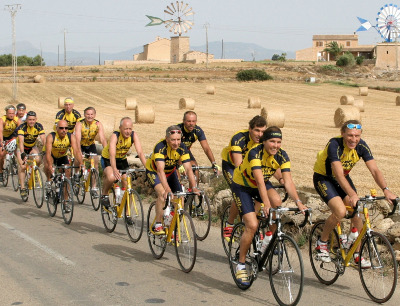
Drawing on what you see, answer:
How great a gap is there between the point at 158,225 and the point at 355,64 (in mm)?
87348

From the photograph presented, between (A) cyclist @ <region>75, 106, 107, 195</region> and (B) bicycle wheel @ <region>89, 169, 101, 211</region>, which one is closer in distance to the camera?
(B) bicycle wheel @ <region>89, 169, 101, 211</region>

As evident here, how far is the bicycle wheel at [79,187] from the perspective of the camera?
13.8 metres

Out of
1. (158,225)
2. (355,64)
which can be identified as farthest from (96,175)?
(355,64)

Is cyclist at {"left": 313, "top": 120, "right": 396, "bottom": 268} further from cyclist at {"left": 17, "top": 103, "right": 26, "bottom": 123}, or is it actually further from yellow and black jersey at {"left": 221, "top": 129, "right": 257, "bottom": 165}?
cyclist at {"left": 17, "top": 103, "right": 26, "bottom": 123}

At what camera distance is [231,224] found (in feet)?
30.9

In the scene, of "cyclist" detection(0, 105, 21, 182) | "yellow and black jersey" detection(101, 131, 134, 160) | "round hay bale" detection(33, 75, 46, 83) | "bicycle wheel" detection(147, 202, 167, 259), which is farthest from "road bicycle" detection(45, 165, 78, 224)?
"round hay bale" detection(33, 75, 46, 83)

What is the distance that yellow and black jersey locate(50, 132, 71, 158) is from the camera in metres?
12.9

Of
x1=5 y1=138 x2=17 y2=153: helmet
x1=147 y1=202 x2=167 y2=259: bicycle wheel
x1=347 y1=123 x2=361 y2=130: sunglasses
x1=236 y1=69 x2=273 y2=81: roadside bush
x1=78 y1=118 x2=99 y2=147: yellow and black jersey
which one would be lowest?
x1=147 y1=202 x2=167 y2=259: bicycle wheel

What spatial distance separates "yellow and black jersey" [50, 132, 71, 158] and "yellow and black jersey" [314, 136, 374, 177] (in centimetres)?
655

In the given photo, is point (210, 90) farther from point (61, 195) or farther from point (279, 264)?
point (279, 264)

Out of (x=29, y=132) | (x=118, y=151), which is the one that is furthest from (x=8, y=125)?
Result: (x=118, y=151)

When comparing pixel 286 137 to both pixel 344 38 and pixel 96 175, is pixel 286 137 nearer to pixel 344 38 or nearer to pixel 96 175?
pixel 96 175

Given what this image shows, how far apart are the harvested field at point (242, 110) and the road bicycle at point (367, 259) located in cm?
461

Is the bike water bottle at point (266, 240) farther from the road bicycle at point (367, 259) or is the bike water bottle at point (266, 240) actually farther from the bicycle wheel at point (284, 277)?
the road bicycle at point (367, 259)
